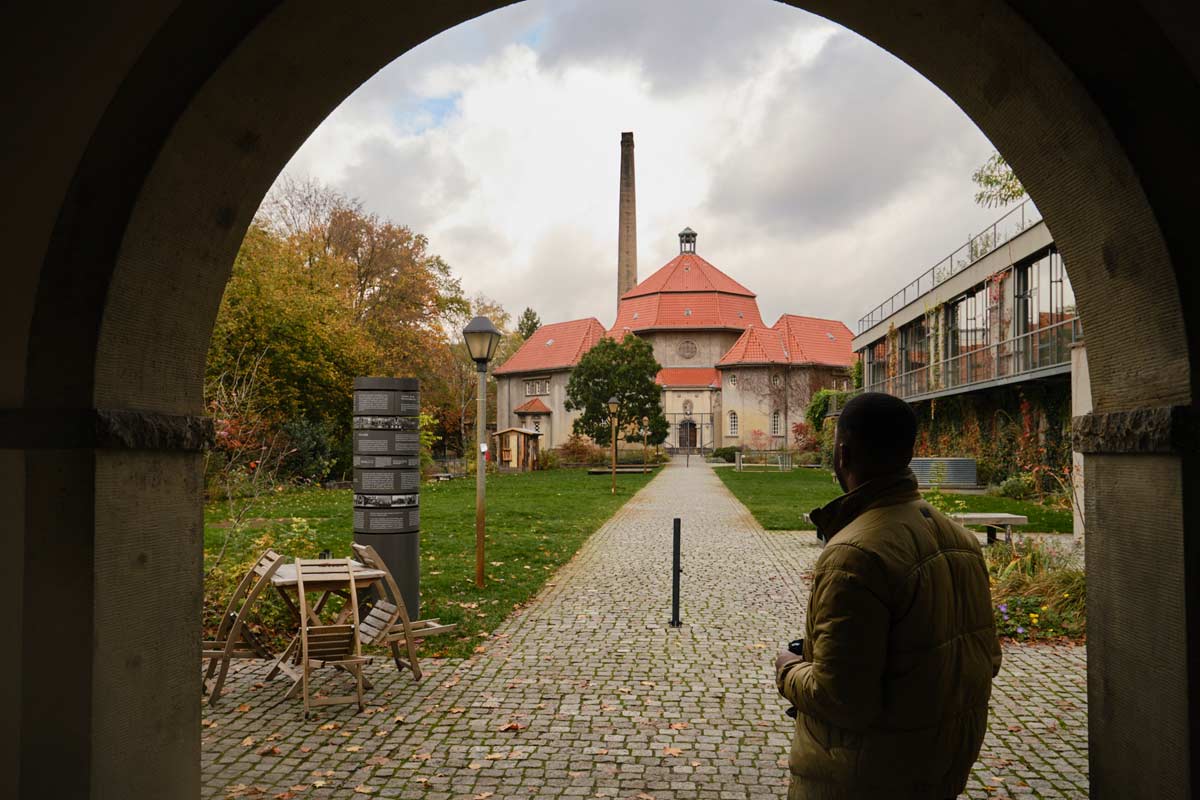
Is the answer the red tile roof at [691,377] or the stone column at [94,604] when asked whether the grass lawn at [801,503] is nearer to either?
the stone column at [94,604]

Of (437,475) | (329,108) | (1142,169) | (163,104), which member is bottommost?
(437,475)

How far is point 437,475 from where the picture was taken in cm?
4097

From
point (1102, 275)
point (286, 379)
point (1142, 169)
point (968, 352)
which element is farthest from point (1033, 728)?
point (286, 379)

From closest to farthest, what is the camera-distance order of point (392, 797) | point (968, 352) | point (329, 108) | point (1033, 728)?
point (329, 108) → point (392, 797) → point (1033, 728) → point (968, 352)

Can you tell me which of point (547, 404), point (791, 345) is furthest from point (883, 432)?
point (547, 404)

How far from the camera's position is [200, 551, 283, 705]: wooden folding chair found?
21.0ft

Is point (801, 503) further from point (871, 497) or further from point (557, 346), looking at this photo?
point (557, 346)

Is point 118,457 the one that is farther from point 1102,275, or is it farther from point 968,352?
point 968,352

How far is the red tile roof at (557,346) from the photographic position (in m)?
70.5

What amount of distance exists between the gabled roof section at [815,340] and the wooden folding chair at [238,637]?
6194cm

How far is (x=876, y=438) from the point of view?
7.87 ft

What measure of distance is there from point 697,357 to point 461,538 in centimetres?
5785

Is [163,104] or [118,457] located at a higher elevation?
[163,104]

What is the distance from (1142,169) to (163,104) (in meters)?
3.64
